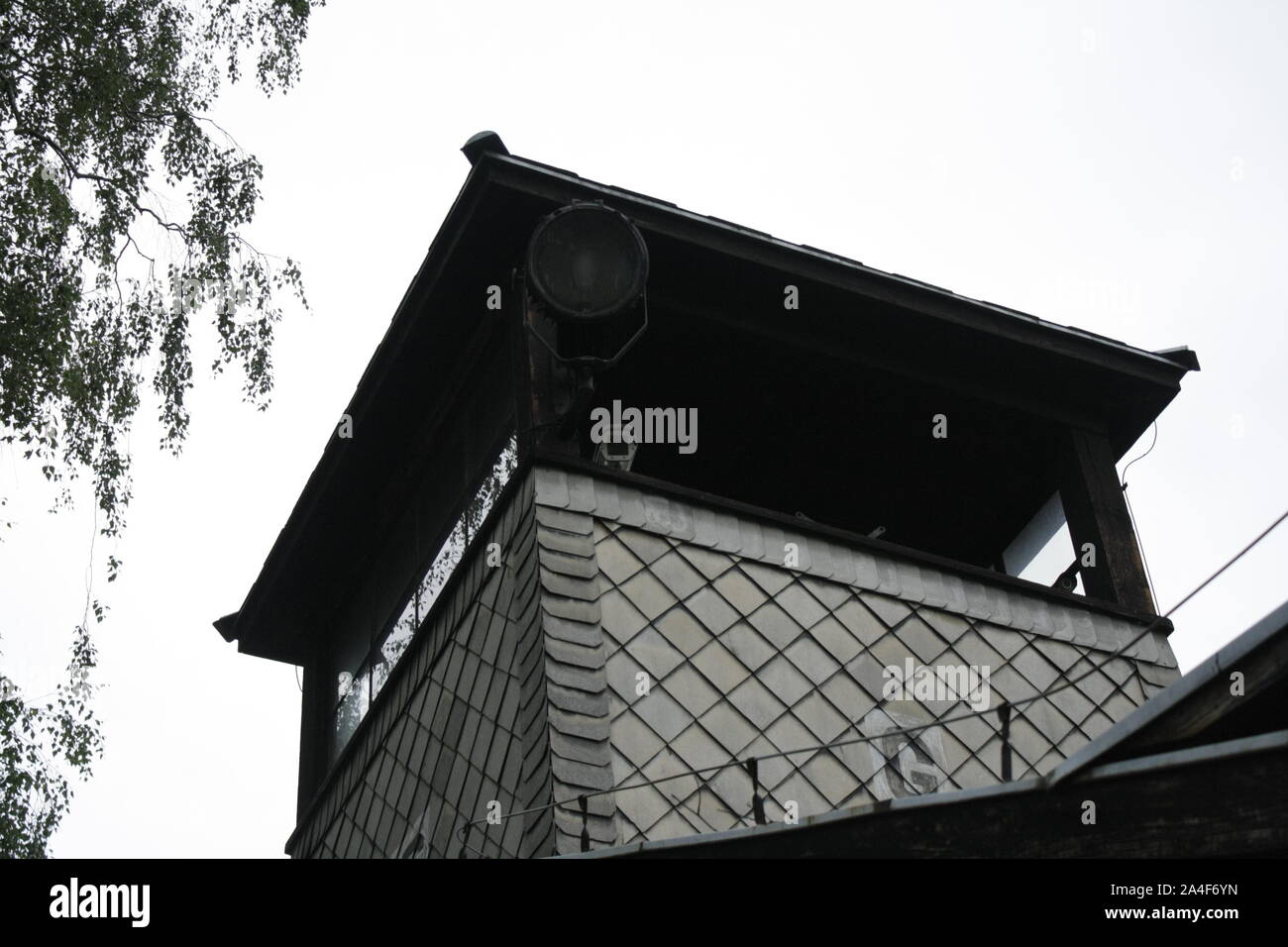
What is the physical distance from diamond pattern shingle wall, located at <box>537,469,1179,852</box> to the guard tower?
0.02 m

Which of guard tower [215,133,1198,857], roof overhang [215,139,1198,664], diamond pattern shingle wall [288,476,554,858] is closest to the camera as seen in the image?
diamond pattern shingle wall [288,476,554,858]

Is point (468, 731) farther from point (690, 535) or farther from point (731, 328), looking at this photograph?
point (731, 328)

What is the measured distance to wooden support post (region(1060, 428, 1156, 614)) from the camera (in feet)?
36.2

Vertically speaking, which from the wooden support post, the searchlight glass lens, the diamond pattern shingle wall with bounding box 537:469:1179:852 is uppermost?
the searchlight glass lens

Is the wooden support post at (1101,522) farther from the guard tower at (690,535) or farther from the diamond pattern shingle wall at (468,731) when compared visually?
the diamond pattern shingle wall at (468,731)

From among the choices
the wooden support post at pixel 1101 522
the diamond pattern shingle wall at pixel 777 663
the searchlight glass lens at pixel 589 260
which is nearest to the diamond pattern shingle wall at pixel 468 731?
the diamond pattern shingle wall at pixel 777 663

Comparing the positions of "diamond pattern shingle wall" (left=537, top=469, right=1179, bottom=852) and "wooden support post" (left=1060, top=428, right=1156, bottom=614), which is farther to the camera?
"wooden support post" (left=1060, top=428, right=1156, bottom=614)

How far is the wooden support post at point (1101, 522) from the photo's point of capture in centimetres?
1103

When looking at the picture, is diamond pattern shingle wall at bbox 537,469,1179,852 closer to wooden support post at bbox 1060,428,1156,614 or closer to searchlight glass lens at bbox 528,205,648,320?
wooden support post at bbox 1060,428,1156,614

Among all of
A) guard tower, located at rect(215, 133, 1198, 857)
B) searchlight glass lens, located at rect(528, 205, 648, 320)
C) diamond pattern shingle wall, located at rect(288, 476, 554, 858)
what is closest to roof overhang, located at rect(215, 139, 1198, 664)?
guard tower, located at rect(215, 133, 1198, 857)

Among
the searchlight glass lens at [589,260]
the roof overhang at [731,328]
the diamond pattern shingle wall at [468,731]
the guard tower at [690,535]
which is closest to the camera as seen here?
the diamond pattern shingle wall at [468,731]

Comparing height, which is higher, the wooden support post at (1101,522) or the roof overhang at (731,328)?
the roof overhang at (731,328)

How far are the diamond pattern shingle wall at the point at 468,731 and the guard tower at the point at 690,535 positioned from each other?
0.03 meters
